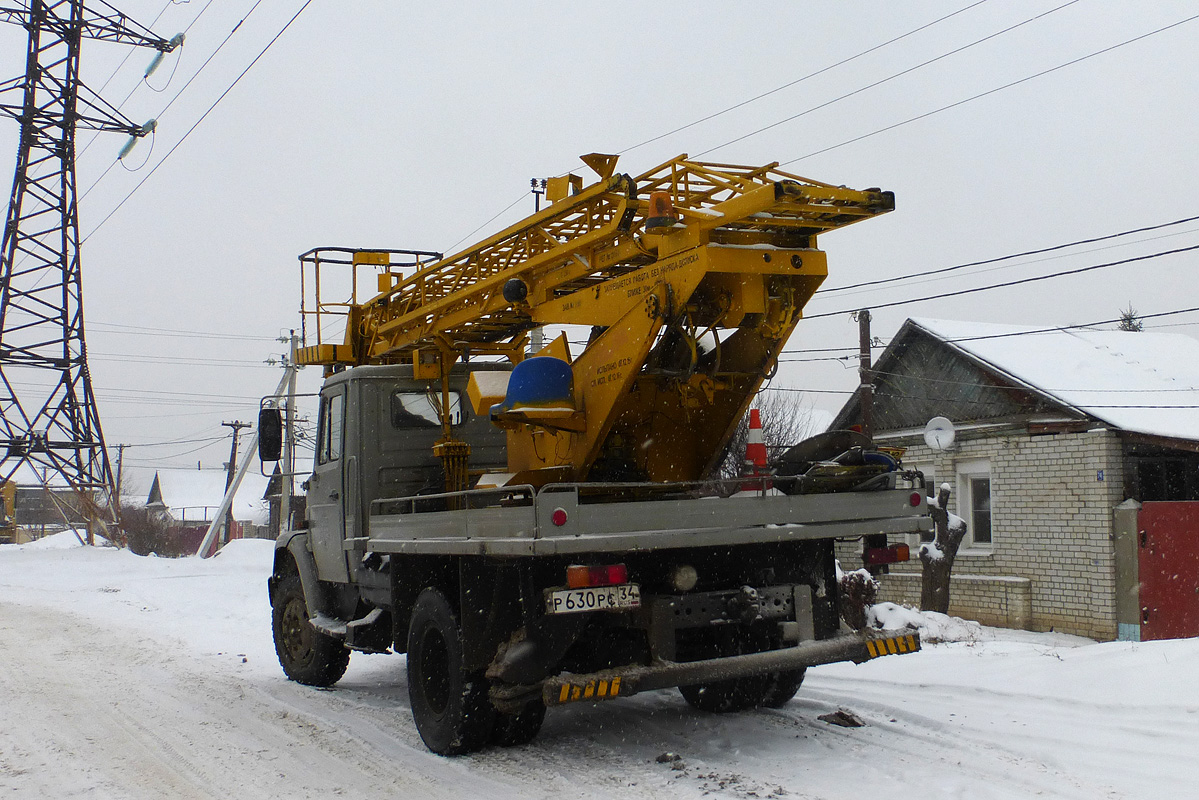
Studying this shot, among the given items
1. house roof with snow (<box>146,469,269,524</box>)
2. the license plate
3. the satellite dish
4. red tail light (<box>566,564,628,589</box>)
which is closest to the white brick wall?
the satellite dish

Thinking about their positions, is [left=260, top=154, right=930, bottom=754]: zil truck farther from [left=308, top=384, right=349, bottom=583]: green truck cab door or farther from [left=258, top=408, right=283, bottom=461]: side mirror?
[left=258, top=408, right=283, bottom=461]: side mirror

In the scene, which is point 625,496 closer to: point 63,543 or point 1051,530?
point 1051,530

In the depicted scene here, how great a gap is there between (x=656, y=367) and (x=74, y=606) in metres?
13.4

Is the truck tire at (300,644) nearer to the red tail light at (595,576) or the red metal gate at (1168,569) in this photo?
the red tail light at (595,576)

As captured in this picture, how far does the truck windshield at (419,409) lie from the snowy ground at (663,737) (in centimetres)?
216

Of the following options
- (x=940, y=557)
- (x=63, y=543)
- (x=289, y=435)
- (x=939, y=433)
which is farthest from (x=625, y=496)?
(x=63, y=543)

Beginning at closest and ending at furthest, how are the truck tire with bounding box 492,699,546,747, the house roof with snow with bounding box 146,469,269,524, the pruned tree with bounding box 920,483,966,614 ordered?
the truck tire with bounding box 492,699,546,747 < the pruned tree with bounding box 920,483,966,614 < the house roof with snow with bounding box 146,469,269,524

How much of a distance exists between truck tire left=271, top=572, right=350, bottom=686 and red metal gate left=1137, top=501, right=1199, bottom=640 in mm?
10455

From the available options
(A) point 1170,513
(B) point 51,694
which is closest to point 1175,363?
(A) point 1170,513

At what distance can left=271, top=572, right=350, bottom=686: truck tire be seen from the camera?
333 inches

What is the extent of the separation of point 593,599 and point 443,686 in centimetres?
156

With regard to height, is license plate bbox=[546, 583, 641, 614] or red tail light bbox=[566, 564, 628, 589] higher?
red tail light bbox=[566, 564, 628, 589]

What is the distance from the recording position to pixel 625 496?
255 inches

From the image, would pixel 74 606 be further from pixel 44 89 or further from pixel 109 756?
pixel 44 89
